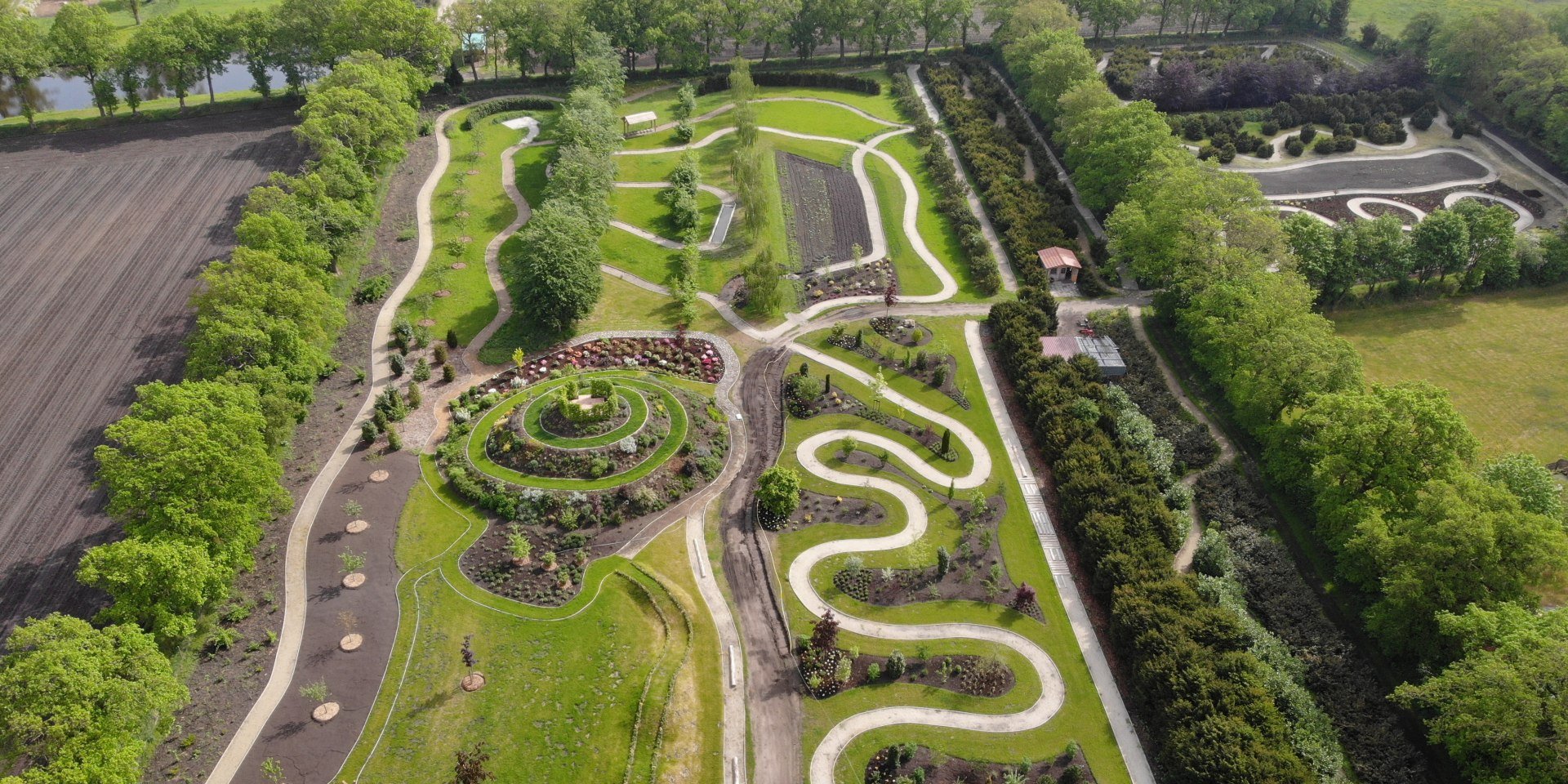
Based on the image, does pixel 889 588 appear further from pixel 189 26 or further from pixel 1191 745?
pixel 189 26

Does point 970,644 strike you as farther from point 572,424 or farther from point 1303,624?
point 572,424

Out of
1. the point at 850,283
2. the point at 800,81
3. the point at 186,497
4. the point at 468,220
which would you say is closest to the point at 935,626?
the point at 850,283

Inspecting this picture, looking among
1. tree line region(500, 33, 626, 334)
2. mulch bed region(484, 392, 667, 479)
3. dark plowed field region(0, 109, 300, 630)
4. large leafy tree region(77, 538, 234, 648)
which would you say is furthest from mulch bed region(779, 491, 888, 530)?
dark plowed field region(0, 109, 300, 630)

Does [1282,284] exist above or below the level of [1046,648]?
above

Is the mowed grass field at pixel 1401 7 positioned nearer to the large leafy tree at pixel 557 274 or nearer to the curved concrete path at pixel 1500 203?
the curved concrete path at pixel 1500 203

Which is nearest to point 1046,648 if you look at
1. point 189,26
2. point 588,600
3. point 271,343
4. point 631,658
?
point 631,658

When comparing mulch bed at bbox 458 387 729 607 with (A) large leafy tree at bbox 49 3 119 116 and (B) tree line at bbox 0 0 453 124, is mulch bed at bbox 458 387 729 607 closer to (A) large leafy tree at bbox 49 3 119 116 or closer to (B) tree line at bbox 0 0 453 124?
(B) tree line at bbox 0 0 453 124
